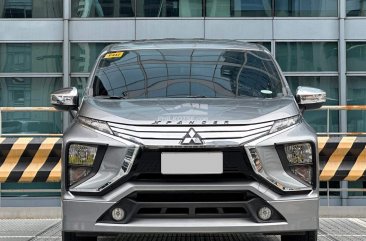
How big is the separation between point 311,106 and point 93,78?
1822 millimetres

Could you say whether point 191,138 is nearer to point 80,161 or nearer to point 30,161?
point 80,161

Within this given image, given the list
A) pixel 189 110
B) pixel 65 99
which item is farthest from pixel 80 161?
pixel 65 99

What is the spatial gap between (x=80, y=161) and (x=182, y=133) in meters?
0.70

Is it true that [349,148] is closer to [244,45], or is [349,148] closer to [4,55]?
[244,45]

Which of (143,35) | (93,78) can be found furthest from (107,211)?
(143,35)

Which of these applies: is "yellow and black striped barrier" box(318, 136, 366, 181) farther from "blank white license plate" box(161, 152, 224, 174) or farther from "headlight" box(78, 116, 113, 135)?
"headlight" box(78, 116, 113, 135)

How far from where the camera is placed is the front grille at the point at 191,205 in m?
3.90

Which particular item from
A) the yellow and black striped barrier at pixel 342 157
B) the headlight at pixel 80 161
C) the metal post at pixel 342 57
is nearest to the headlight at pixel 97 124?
the headlight at pixel 80 161

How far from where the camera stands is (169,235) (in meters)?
6.14

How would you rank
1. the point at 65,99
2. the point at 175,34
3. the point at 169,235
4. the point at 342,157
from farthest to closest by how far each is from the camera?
the point at 175,34, the point at 342,157, the point at 169,235, the point at 65,99

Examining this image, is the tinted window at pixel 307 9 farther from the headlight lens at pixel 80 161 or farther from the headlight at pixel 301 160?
the headlight lens at pixel 80 161

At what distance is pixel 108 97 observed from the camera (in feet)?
15.6

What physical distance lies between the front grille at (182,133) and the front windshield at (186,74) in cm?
74

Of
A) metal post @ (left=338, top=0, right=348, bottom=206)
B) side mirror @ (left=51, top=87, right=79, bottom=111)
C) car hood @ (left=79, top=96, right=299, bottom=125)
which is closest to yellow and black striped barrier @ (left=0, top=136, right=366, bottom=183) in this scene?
side mirror @ (left=51, top=87, right=79, bottom=111)
